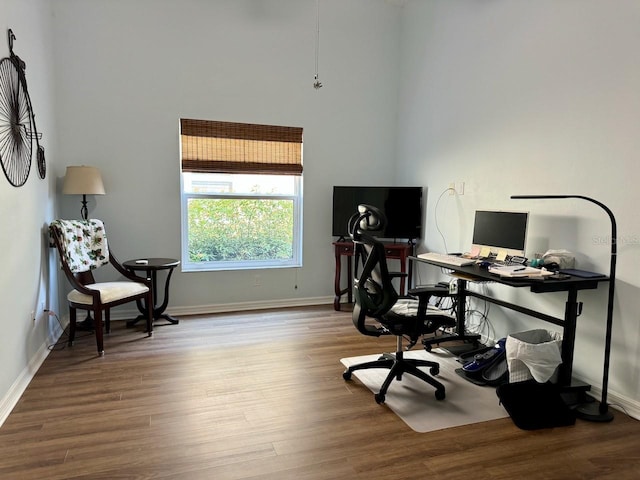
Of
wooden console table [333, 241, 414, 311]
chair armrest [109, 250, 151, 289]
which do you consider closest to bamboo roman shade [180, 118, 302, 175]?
wooden console table [333, 241, 414, 311]

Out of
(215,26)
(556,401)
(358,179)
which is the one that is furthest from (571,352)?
(215,26)

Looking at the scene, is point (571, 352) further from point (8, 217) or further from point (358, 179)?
point (8, 217)

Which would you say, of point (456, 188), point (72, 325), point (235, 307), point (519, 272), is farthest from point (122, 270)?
point (519, 272)

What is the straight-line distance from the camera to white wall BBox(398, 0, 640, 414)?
2723mm

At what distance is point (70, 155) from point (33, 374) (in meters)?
2.11

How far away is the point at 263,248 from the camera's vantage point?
5102mm

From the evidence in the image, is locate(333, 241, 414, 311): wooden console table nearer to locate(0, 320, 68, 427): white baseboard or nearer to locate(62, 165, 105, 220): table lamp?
locate(62, 165, 105, 220): table lamp

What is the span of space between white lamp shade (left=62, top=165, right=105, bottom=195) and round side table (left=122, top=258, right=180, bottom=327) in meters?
0.73

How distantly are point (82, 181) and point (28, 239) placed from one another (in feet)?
3.14

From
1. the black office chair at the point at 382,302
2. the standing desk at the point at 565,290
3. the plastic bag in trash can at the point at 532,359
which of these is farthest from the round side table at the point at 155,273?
the plastic bag in trash can at the point at 532,359

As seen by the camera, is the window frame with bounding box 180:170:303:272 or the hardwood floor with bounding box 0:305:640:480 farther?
the window frame with bounding box 180:170:303:272

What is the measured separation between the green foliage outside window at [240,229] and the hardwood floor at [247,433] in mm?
1635

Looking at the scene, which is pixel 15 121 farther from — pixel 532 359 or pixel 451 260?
pixel 532 359

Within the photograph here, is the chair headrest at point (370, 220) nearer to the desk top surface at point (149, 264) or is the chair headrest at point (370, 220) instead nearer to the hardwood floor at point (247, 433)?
the hardwood floor at point (247, 433)
